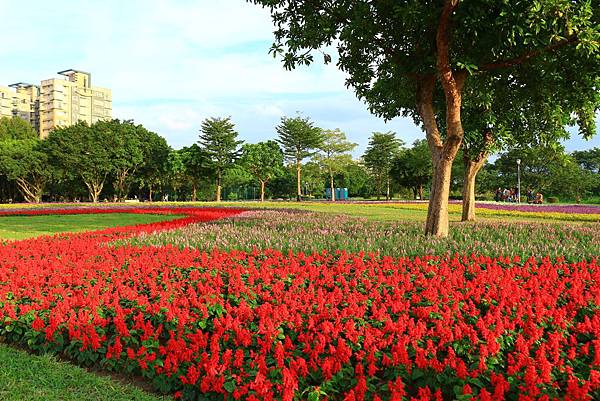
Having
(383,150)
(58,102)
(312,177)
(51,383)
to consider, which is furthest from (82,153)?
(58,102)

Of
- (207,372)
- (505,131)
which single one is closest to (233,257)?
(207,372)

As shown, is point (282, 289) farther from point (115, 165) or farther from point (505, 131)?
point (115, 165)

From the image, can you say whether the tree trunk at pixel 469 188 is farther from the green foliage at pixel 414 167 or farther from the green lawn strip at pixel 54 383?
the green foliage at pixel 414 167

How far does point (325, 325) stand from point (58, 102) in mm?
119827

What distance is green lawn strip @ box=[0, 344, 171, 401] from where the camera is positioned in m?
3.59

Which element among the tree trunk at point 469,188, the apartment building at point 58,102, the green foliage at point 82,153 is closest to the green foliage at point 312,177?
the green foliage at point 82,153

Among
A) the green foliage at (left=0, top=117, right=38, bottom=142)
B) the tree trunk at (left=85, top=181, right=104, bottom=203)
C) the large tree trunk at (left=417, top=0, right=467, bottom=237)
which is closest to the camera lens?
the large tree trunk at (left=417, top=0, right=467, bottom=237)

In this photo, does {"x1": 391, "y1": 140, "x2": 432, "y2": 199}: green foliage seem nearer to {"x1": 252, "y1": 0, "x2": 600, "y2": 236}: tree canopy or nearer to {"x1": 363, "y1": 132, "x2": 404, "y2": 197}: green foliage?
{"x1": 363, "y1": 132, "x2": 404, "y2": 197}: green foliage

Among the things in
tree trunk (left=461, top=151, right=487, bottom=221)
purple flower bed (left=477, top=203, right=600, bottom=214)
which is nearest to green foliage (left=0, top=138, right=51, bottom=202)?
purple flower bed (left=477, top=203, right=600, bottom=214)

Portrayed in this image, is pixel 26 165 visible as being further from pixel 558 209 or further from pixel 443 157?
pixel 443 157

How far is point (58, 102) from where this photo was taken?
10644 cm

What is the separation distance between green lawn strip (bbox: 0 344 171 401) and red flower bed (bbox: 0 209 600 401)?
0.17 meters

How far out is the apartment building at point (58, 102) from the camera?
4195 inches

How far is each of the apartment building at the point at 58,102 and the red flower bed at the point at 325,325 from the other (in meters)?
111
